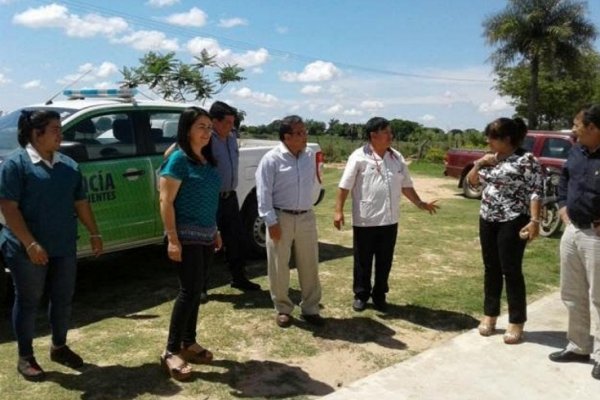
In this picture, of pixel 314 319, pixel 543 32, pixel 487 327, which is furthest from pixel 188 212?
pixel 543 32

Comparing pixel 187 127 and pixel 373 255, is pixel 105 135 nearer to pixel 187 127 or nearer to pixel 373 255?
pixel 187 127

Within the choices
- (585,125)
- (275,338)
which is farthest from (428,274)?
(585,125)

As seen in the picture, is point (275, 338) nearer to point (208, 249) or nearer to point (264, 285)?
point (208, 249)

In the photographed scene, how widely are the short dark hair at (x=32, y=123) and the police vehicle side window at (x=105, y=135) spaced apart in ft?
5.29

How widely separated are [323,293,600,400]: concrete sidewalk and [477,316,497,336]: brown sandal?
5cm

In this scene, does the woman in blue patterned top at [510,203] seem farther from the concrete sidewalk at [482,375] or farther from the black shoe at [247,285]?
the black shoe at [247,285]

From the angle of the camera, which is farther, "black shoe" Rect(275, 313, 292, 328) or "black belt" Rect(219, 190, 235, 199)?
"black belt" Rect(219, 190, 235, 199)

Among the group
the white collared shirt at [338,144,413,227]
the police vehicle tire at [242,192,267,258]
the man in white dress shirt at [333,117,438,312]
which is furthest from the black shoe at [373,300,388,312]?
the police vehicle tire at [242,192,267,258]

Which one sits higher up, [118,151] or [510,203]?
[118,151]

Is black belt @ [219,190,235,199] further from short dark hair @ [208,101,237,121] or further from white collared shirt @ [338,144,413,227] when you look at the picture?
white collared shirt @ [338,144,413,227]

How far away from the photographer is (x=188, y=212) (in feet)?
12.3

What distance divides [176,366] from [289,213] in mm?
1468

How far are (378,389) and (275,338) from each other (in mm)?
1162

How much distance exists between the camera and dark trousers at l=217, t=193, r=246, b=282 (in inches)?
225
